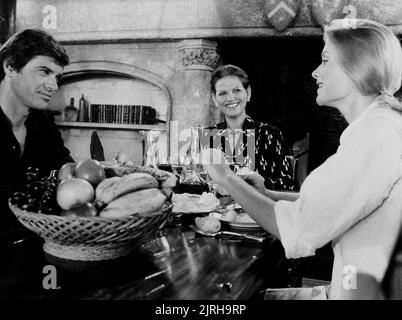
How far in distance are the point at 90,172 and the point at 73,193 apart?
0.37 ft

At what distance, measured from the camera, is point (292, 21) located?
3455 millimetres

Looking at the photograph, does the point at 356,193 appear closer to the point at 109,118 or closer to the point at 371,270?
the point at 371,270

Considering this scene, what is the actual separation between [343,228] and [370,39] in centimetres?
49

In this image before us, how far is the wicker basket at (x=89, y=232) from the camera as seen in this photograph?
2.63 feet

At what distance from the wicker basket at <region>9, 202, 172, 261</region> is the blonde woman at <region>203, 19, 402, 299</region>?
33cm

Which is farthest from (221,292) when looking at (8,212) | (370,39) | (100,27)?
(100,27)

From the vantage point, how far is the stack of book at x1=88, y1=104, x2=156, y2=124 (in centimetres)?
410

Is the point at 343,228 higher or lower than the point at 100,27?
lower

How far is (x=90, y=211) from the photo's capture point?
859 millimetres

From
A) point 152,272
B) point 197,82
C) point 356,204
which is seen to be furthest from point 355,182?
point 197,82

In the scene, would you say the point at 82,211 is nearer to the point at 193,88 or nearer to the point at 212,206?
the point at 212,206

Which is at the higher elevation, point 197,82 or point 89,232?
point 197,82

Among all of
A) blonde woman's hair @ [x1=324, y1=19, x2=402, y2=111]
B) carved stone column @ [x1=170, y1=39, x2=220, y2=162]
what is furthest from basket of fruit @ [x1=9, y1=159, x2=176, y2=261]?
carved stone column @ [x1=170, y1=39, x2=220, y2=162]
